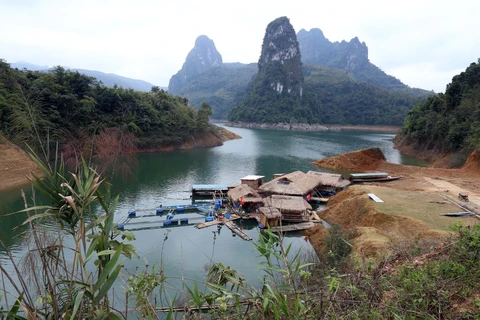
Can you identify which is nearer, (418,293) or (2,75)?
(418,293)

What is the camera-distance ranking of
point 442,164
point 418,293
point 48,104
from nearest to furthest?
point 418,293, point 48,104, point 442,164

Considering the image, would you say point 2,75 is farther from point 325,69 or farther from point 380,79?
point 380,79

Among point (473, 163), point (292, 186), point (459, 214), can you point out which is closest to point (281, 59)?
point (473, 163)

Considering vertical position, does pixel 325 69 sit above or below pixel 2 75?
above

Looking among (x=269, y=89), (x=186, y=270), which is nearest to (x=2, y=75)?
(x=186, y=270)

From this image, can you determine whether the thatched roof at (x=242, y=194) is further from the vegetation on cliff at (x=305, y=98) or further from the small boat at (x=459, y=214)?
the vegetation on cliff at (x=305, y=98)

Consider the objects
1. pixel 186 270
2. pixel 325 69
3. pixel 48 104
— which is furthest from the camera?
pixel 325 69

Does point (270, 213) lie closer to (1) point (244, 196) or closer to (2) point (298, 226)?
(2) point (298, 226)
